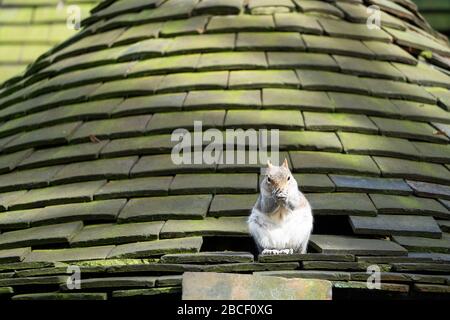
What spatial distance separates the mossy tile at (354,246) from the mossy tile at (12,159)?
5.63 ft

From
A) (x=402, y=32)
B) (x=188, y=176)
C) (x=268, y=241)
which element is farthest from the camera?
(x=402, y=32)

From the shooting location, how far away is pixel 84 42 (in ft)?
21.1

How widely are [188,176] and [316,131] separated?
701mm

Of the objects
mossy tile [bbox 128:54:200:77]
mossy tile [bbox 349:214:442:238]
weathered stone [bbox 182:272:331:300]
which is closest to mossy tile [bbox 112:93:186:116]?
mossy tile [bbox 128:54:200:77]

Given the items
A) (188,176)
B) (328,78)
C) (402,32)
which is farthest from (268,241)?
(402,32)

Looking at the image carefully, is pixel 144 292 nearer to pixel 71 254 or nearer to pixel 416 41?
pixel 71 254

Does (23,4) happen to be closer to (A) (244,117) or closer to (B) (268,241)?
(A) (244,117)

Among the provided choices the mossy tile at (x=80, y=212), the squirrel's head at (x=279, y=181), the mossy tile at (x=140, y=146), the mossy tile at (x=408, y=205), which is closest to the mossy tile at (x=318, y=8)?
the mossy tile at (x=140, y=146)

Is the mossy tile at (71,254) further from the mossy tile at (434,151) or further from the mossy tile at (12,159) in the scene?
the mossy tile at (434,151)

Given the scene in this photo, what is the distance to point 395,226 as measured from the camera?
→ 4562mm

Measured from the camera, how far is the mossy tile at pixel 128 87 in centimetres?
562

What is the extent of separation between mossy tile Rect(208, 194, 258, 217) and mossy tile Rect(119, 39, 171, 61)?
140cm

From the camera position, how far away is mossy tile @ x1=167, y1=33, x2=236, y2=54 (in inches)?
228

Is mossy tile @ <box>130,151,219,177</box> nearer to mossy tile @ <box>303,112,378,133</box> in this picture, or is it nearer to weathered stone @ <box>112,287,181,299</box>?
mossy tile @ <box>303,112,378,133</box>
